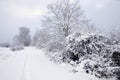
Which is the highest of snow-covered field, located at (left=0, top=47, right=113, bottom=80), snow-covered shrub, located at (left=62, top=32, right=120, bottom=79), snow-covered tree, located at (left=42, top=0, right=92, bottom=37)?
snow-covered tree, located at (left=42, top=0, right=92, bottom=37)

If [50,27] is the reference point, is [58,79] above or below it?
below

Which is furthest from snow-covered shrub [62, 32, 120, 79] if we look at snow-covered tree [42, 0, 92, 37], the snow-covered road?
snow-covered tree [42, 0, 92, 37]

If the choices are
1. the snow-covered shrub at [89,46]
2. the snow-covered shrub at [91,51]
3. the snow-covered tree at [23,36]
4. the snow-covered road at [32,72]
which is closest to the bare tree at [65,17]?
the snow-covered shrub at [91,51]

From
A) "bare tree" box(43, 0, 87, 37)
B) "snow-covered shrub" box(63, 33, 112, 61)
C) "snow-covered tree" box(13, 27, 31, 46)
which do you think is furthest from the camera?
"snow-covered tree" box(13, 27, 31, 46)

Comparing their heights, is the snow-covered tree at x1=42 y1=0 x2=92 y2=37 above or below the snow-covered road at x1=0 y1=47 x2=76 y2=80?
above

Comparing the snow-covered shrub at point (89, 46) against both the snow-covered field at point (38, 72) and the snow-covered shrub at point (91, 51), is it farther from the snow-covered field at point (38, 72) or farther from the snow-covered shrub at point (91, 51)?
the snow-covered field at point (38, 72)

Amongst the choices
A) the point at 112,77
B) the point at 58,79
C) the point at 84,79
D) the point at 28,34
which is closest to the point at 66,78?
the point at 58,79

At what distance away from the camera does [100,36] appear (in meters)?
9.02

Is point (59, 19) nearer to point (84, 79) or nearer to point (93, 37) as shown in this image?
point (93, 37)

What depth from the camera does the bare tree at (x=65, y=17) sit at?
15330 mm

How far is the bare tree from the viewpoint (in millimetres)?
15330

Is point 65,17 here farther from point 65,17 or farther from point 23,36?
point 23,36

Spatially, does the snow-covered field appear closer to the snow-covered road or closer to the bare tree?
the snow-covered road

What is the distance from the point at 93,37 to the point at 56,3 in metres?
9.53
